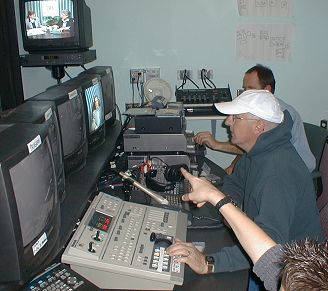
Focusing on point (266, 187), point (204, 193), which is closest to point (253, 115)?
point (266, 187)

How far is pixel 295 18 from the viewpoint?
3.50 m

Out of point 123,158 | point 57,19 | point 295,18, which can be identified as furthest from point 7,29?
point 295,18

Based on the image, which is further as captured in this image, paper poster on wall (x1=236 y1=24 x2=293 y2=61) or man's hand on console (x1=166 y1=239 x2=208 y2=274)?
paper poster on wall (x1=236 y1=24 x2=293 y2=61)

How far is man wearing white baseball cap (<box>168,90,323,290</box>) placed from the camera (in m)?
1.48

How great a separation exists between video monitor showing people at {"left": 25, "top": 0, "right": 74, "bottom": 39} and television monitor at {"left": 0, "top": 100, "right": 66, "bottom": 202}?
1.31 m

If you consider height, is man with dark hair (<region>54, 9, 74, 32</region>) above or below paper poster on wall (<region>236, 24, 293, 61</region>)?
above

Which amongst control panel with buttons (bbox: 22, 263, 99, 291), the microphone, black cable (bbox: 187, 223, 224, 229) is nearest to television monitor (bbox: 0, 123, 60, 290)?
control panel with buttons (bbox: 22, 263, 99, 291)

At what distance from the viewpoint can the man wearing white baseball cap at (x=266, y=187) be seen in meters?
1.48

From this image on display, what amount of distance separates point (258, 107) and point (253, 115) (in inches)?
1.6

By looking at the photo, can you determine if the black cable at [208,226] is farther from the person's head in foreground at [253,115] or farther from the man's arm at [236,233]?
the person's head in foreground at [253,115]

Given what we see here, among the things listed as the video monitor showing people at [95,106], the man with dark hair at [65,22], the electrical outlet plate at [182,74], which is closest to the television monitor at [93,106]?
the video monitor showing people at [95,106]

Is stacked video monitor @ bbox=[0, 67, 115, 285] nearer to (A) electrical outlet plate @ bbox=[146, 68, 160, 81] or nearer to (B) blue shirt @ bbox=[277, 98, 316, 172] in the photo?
(B) blue shirt @ bbox=[277, 98, 316, 172]

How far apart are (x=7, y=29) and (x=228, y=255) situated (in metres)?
2.12

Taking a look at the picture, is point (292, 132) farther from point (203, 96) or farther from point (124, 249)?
point (124, 249)
